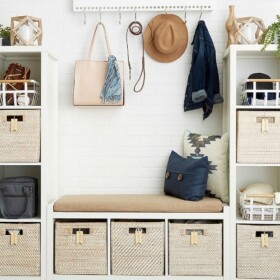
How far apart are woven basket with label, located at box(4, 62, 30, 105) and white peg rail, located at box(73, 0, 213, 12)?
66 centimetres

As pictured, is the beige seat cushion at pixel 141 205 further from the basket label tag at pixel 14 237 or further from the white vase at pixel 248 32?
the white vase at pixel 248 32

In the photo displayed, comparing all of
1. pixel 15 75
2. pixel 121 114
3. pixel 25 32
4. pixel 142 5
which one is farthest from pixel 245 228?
pixel 25 32

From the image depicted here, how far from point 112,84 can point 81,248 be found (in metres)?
1.24

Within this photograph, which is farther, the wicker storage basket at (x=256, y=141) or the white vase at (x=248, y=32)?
the white vase at (x=248, y=32)

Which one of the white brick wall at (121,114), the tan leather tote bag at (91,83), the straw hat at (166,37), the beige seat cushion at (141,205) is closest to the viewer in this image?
the beige seat cushion at (141,205)

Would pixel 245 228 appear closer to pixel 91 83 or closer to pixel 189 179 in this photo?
pixel 189 179

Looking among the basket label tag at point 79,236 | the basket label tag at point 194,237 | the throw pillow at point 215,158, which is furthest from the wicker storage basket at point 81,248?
the throw pillow at point 215,158

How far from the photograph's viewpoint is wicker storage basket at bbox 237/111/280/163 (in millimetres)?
3992

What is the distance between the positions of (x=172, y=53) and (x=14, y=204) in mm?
1708

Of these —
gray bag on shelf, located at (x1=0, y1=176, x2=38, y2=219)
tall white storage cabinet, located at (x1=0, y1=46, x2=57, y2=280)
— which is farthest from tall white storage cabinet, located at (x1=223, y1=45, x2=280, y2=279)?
gray bag on shelf, located at (x1=0, y1=176, x2=38, y2=219)

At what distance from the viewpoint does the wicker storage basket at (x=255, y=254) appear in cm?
396

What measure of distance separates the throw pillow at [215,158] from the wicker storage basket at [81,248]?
2.93ft

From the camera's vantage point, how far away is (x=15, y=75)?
13.7 feet

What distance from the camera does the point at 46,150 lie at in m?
4.04
